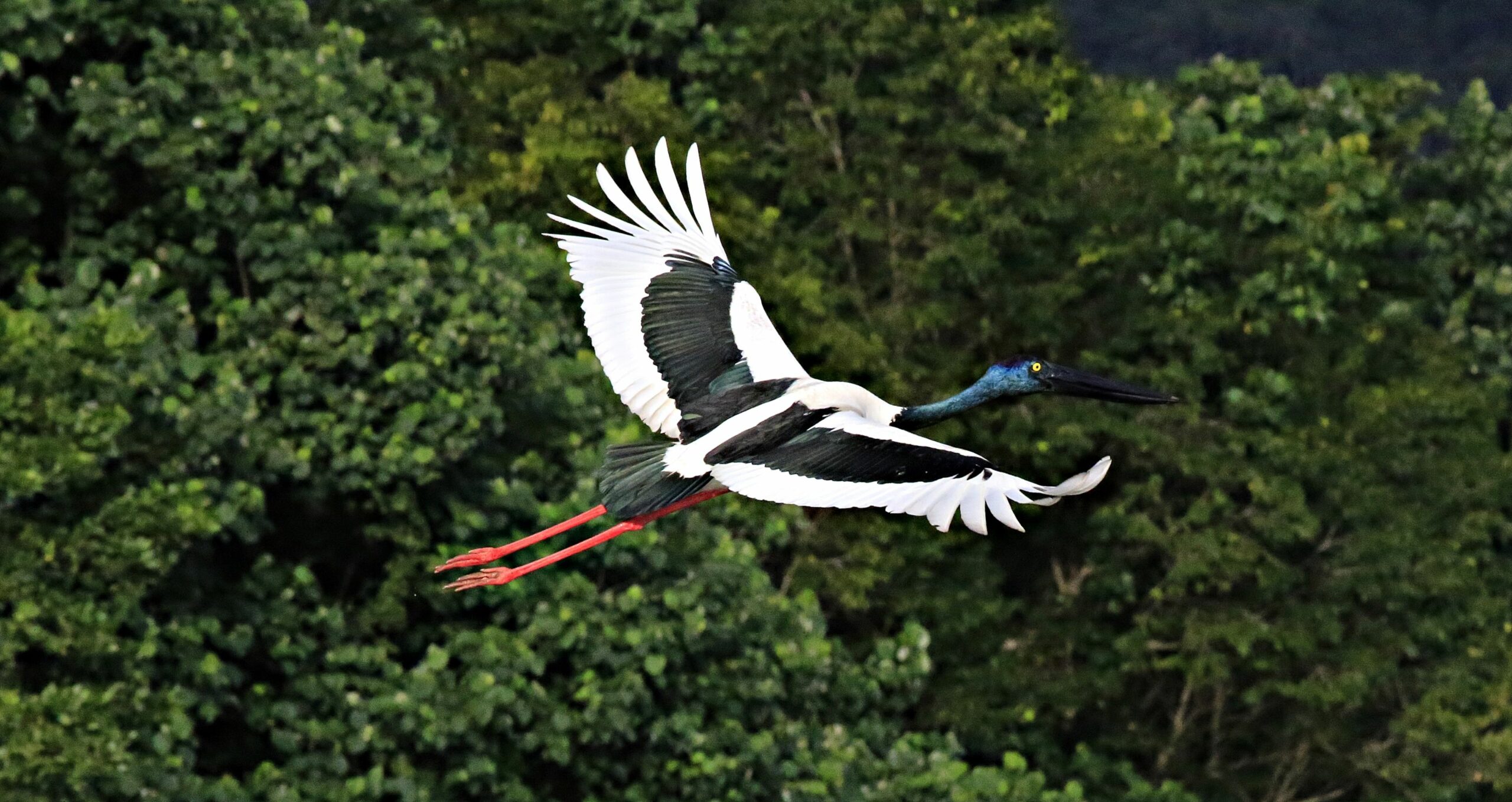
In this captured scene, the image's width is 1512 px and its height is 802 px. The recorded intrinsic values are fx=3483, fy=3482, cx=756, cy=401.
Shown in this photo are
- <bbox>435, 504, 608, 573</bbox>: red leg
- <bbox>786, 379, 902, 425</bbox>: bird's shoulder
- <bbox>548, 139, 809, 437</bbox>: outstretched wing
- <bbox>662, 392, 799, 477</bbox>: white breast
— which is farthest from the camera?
<bbox>435, 504, 608, 573</bbox>: red leg

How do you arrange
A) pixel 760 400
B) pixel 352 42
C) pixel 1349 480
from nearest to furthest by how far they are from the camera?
pixel 760 400
pixel 352 42
pixel 1349 480

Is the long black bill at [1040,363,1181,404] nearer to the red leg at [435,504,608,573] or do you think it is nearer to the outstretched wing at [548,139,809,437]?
the outstretched wing at [548,139,809,437]

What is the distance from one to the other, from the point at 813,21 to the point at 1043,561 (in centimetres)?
550

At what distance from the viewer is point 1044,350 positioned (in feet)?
103

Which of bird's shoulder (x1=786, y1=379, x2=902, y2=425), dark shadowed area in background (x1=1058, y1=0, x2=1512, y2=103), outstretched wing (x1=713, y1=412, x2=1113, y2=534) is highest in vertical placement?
bird's shoulder (x1=786, y1=379, x2=902, y2=425)

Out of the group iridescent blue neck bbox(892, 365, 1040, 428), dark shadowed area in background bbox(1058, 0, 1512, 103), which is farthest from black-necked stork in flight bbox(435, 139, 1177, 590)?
dark shadowed area in background bbox(1058, 0, 1512, 103)

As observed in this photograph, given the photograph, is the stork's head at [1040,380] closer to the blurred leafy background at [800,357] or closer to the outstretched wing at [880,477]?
the outstretched wing at [880,477]

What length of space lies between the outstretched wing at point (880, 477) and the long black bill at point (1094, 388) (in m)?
1.06

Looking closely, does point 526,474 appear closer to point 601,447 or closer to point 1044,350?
point 601,447

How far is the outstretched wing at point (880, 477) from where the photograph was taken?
12703mm

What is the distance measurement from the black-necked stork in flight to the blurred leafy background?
16.2ft

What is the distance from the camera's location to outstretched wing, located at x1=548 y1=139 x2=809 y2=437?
1474cm

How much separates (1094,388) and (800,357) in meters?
14.2

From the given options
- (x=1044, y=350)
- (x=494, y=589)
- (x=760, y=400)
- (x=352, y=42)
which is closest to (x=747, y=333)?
(x=760, y=400)
